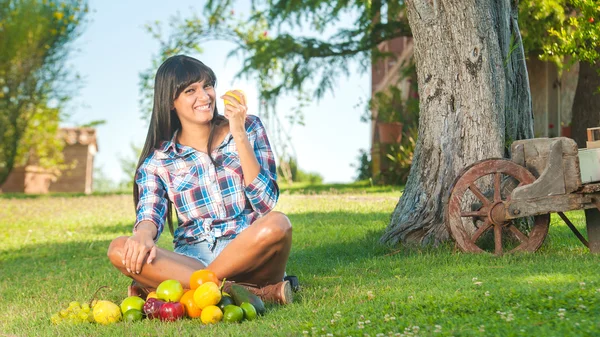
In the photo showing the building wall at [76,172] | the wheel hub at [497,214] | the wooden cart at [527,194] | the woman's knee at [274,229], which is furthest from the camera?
the building wall at [76,172]

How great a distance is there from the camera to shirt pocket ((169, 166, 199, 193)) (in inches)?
202

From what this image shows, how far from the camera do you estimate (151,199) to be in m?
5.05

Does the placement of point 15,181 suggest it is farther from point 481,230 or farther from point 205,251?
point 205,251

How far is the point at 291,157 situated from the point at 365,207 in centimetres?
968

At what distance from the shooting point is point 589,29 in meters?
8.56

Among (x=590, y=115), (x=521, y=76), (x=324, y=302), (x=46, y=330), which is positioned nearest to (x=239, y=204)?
(x=324, y=302)

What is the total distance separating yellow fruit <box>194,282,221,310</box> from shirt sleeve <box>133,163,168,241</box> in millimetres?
664

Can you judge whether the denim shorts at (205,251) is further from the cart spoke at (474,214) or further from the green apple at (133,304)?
the cart spoke at (474,214)

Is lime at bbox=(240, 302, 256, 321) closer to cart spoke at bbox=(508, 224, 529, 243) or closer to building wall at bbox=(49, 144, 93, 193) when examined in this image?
cart spoke at bbox=(508, 224, 529, 243)

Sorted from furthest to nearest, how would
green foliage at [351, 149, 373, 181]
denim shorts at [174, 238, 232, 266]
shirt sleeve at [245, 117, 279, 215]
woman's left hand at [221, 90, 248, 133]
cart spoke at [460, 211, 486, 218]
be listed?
green foliage at [351, 149, 373, 181]
cart spoke at [460, 211, 486, 218]
denim shorts at [174, 238, 232, 266]
shirt sleeve at [245, 117, 279, 215]
woman's left hand at [221, 90, 248, 133]

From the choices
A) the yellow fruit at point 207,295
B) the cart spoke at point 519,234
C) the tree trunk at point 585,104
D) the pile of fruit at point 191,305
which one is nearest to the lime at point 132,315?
the pile of fruit at point 191,305

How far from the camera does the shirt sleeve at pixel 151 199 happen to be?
16.3ft

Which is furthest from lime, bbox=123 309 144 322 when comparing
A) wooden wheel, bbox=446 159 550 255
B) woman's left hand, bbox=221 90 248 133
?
wooden wheel, bbox=446 159 550 255

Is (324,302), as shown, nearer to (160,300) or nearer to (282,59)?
(160,300)
